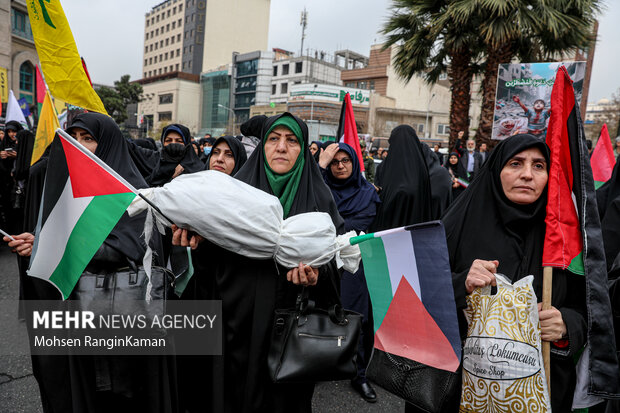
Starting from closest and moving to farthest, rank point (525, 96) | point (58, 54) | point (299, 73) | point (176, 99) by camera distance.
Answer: point (58, 54) → point (525, 96) → point (299, 73) → point (176, 99)

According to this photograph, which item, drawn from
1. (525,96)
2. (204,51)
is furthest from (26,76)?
(204,51)

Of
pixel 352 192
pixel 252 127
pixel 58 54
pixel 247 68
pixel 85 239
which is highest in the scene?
pixel 247 68

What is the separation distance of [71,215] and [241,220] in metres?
0.78

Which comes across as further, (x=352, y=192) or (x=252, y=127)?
(x=252, y=127)

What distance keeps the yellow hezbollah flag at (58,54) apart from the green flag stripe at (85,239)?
144 cm

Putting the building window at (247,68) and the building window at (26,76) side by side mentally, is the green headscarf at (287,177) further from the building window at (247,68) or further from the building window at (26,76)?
the building window at (247,68)

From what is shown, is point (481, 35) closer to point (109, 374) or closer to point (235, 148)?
point (235, 148)

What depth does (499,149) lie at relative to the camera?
1796 mm

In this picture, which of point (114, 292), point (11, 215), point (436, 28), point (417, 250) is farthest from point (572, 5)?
point (11, 215)

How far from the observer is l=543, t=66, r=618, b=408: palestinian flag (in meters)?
1.46

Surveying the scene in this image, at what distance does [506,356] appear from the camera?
53.1 inches

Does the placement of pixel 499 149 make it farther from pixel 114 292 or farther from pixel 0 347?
pixel 0 347

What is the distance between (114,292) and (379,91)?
46454 mm

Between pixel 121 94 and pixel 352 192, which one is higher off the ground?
pixel 121 94
